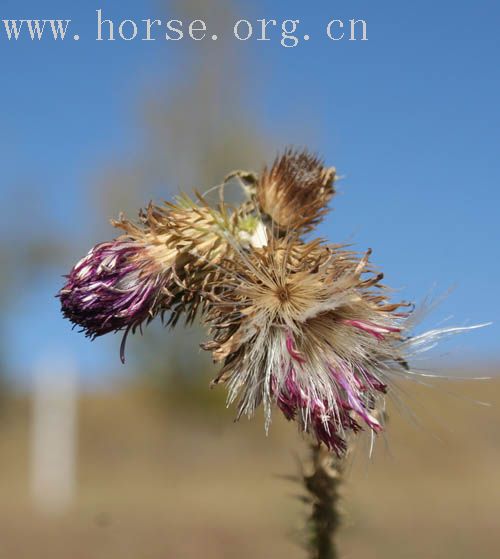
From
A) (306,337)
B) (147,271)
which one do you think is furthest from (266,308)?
(147,271)

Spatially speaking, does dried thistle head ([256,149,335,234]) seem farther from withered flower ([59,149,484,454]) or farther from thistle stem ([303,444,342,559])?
thistle stem ([303,444,342,559])

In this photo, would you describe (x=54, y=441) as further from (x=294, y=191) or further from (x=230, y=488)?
(x=294, y=191)

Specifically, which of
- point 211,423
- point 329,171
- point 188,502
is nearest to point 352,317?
point 329,171

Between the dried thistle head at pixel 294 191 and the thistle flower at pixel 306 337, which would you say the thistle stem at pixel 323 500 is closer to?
the thistle flower at pixel 306 337

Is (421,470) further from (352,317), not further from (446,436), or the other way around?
(352,317)

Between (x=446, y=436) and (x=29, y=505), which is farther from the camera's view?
(x=446, y=436)

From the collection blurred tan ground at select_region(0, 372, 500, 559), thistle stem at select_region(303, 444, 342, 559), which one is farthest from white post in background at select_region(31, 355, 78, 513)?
thistle stem at select_region(303, 444, 342, 559)
